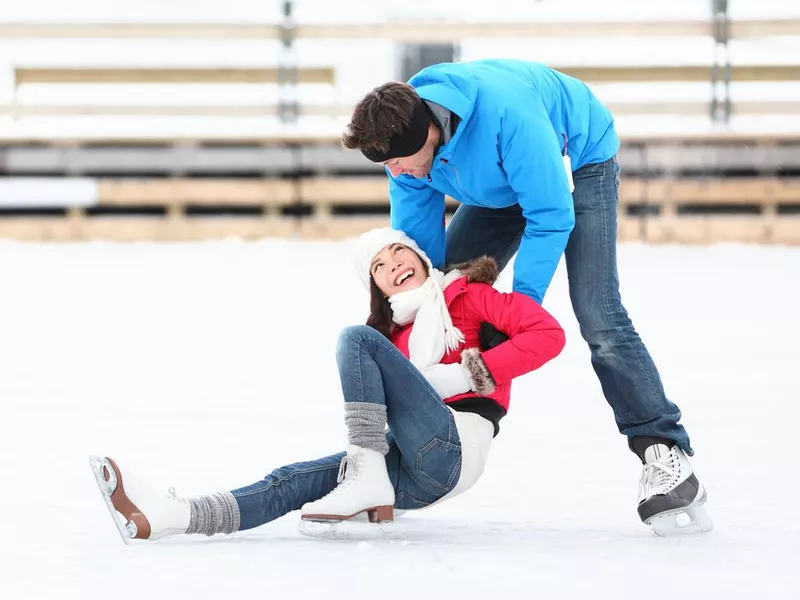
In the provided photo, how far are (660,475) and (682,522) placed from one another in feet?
0.30

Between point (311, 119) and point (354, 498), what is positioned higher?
point (311, 119)

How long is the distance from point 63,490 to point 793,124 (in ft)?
23.2

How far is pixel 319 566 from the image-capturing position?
1.78m

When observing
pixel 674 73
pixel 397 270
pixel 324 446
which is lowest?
pixel 324 446

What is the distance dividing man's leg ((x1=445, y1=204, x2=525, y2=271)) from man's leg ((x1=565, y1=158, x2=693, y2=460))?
0.18 m

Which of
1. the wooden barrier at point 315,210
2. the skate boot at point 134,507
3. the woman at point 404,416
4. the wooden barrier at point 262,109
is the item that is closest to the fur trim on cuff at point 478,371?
the woman at point 404,416

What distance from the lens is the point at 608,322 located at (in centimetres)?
216

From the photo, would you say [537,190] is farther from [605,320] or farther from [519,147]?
[605,320]

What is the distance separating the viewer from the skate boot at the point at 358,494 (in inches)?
75.7

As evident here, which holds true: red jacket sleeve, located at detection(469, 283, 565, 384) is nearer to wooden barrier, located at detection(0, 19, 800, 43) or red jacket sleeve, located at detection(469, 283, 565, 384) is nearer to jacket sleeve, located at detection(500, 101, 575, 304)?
jacket sleeve, located at detection(500, 101, 575, 304)

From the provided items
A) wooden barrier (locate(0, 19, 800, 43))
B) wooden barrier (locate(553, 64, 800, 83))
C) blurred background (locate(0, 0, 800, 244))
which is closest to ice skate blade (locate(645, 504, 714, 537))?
blurred background (locate(0, 0, 800, 244))

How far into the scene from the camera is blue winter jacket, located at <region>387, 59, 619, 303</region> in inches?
78.4

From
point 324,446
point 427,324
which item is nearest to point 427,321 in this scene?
point 427,324

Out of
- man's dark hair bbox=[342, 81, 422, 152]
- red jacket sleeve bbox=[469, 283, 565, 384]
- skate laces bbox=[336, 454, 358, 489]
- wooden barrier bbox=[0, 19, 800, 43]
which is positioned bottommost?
skate laces bbox=[336, 454, 358, 489]
